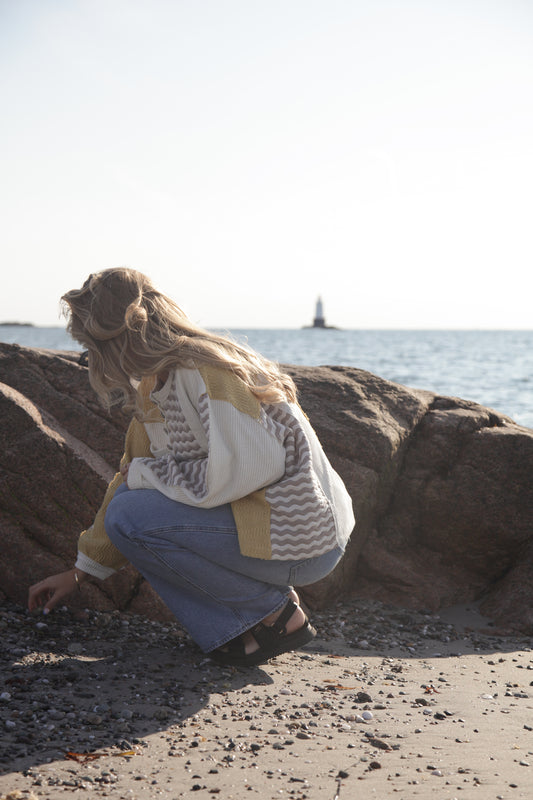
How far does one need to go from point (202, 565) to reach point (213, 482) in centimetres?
45

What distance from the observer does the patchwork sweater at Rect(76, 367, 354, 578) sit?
295 centimetres

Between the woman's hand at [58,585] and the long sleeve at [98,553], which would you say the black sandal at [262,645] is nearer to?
the long sleeve at [98,553]

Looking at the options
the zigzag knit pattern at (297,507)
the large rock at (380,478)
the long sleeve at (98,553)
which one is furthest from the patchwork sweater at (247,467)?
the large rock at (380,478)

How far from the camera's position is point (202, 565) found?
313 cm

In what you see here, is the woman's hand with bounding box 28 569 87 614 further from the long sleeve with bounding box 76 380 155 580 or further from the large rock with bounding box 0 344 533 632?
the large rock with bounding box 0 344 533 632

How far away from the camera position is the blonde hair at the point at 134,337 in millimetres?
3041

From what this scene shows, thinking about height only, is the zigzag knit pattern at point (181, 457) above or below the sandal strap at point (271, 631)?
above

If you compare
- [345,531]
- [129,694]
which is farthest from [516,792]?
[129,694]

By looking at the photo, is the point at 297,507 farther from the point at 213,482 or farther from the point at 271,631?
the point at 271,631

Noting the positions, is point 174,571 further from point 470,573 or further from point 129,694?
point 470,573

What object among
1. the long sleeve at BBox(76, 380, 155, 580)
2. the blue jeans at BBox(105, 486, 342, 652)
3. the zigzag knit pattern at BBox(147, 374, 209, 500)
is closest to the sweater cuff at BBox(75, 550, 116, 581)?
the long sleeve at BBox(76, 380, 155, 580)

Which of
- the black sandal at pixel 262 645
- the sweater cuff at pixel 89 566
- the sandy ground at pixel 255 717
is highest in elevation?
the sweater cuff at pixel 89 566

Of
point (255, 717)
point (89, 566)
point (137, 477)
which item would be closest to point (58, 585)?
point (89, 566)

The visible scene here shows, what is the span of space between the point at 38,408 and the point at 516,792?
3351 mm
